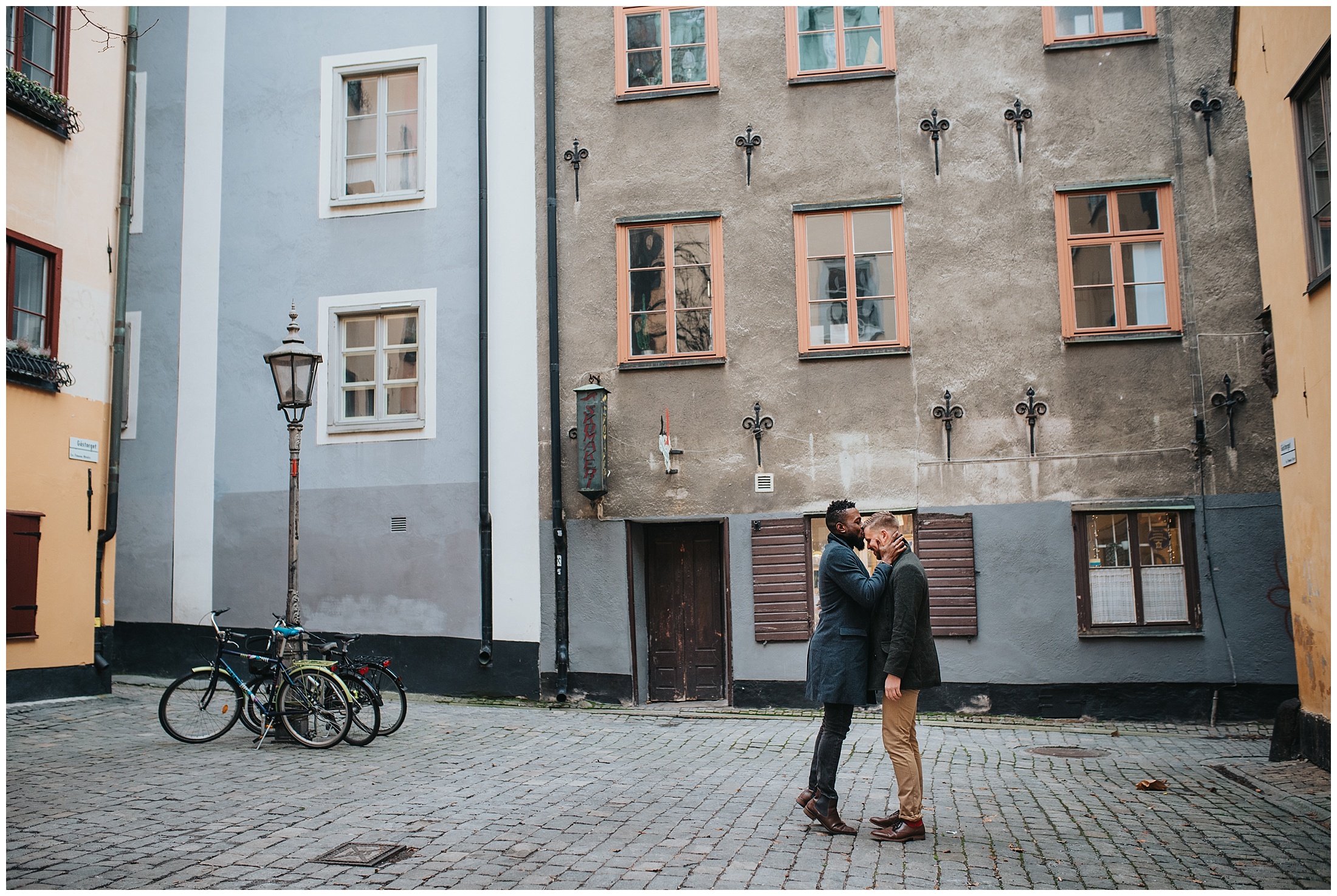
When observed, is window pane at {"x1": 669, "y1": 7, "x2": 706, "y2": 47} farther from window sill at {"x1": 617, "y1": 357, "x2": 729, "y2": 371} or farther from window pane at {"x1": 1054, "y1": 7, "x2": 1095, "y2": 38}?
window pane at {"x1": 1054, "y1": 7, "x2": 1095, "y2": 38}

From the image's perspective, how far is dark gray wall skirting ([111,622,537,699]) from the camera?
12906mm

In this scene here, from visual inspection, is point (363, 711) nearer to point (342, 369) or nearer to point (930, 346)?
point (342, 369)

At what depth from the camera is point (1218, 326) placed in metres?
11.9

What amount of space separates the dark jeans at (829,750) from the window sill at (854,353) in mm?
6961

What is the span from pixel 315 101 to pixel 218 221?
6.68ft

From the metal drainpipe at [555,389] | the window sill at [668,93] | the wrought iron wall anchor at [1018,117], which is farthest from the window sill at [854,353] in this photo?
the window sill at [668,93]

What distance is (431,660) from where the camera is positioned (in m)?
13.2

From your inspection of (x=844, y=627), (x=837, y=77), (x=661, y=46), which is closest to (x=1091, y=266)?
(x=837, y=77)

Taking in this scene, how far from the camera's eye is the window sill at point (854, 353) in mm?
12383

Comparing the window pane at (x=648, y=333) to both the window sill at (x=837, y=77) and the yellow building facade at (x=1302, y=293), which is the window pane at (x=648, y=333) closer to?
the window sill at (x=837, y=77)

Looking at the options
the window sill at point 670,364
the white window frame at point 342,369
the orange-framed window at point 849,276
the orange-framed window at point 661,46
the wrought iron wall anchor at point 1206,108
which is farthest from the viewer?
the white window frame at point 342,369

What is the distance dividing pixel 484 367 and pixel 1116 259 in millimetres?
7505

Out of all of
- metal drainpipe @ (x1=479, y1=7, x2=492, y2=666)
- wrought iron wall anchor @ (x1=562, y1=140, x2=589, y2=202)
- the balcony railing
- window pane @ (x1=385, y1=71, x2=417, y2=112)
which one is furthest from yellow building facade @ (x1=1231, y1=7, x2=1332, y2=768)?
the balcony railing

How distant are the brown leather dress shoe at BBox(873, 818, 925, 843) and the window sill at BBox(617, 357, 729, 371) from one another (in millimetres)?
7615
